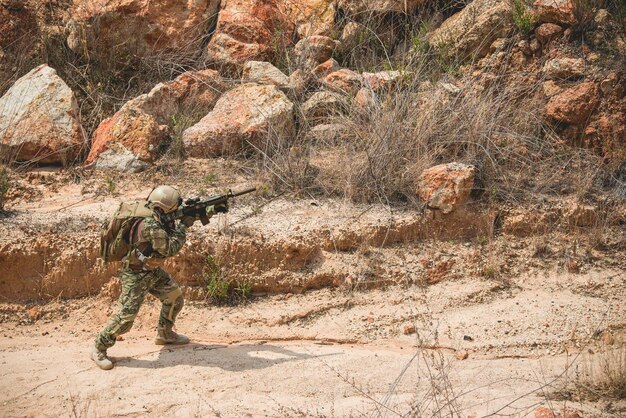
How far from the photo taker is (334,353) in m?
6.35

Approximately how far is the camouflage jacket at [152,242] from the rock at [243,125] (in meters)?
2.52

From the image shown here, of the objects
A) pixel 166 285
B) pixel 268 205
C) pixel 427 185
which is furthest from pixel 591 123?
pixel 166 285

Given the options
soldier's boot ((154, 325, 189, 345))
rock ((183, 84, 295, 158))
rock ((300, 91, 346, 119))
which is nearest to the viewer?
soldier's boot ((154, 325, 189, 345))

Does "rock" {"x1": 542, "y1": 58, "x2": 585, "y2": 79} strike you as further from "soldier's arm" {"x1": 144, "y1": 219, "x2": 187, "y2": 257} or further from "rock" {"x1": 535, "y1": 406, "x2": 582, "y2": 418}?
"soldier's arm" {"x1": 144, "y1": 219, "x2": 187, "y2": 257}

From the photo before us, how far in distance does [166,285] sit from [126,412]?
1.12m

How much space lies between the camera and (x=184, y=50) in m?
9.78

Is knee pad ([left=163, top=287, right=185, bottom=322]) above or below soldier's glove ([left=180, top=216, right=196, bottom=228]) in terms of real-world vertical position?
below

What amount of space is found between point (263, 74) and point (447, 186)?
9.05 ft

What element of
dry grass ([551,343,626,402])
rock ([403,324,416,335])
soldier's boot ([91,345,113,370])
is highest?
dry grass ([551,343,626,402])

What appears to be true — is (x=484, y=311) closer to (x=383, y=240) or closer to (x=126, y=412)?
(x=383, y=240)

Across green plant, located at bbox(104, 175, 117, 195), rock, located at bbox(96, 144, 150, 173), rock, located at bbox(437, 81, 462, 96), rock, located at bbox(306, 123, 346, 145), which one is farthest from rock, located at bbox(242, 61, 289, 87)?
green plant, located at bbox(104, 175, 117, 195)

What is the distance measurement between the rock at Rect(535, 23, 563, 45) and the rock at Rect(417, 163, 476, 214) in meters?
2.25

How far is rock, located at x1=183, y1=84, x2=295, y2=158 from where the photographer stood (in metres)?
8.41

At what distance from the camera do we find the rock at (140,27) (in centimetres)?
976
